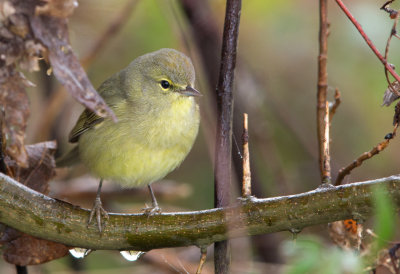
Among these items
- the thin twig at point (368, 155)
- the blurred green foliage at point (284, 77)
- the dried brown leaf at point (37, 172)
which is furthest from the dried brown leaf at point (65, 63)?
the blurred green foliage at point (284, 77)

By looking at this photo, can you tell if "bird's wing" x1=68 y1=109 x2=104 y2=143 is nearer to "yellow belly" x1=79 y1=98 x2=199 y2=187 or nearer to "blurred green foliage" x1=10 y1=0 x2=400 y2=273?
"yellow belly" x1=79 y1=98 x2=199 y2=187

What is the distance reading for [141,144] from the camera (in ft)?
11.0

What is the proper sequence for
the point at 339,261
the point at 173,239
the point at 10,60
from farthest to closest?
the point at 173,239 < the point at 10,60 < the point at 339,261

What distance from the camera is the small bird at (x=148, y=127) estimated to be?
3.36 m

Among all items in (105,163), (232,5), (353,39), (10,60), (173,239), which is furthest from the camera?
(353,39)

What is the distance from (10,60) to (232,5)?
79cm

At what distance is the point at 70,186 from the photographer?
4.23m

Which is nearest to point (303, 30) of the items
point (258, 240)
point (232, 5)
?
point (258, 240)

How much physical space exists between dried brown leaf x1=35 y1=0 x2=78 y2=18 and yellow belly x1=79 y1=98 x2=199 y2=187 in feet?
5.26

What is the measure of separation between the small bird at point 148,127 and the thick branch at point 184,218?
0.92m

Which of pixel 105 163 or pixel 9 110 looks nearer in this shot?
pixel 9 110

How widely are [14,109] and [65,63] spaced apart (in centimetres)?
24

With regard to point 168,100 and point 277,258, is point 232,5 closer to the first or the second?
point 168,100

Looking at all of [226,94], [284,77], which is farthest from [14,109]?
[284,77]
